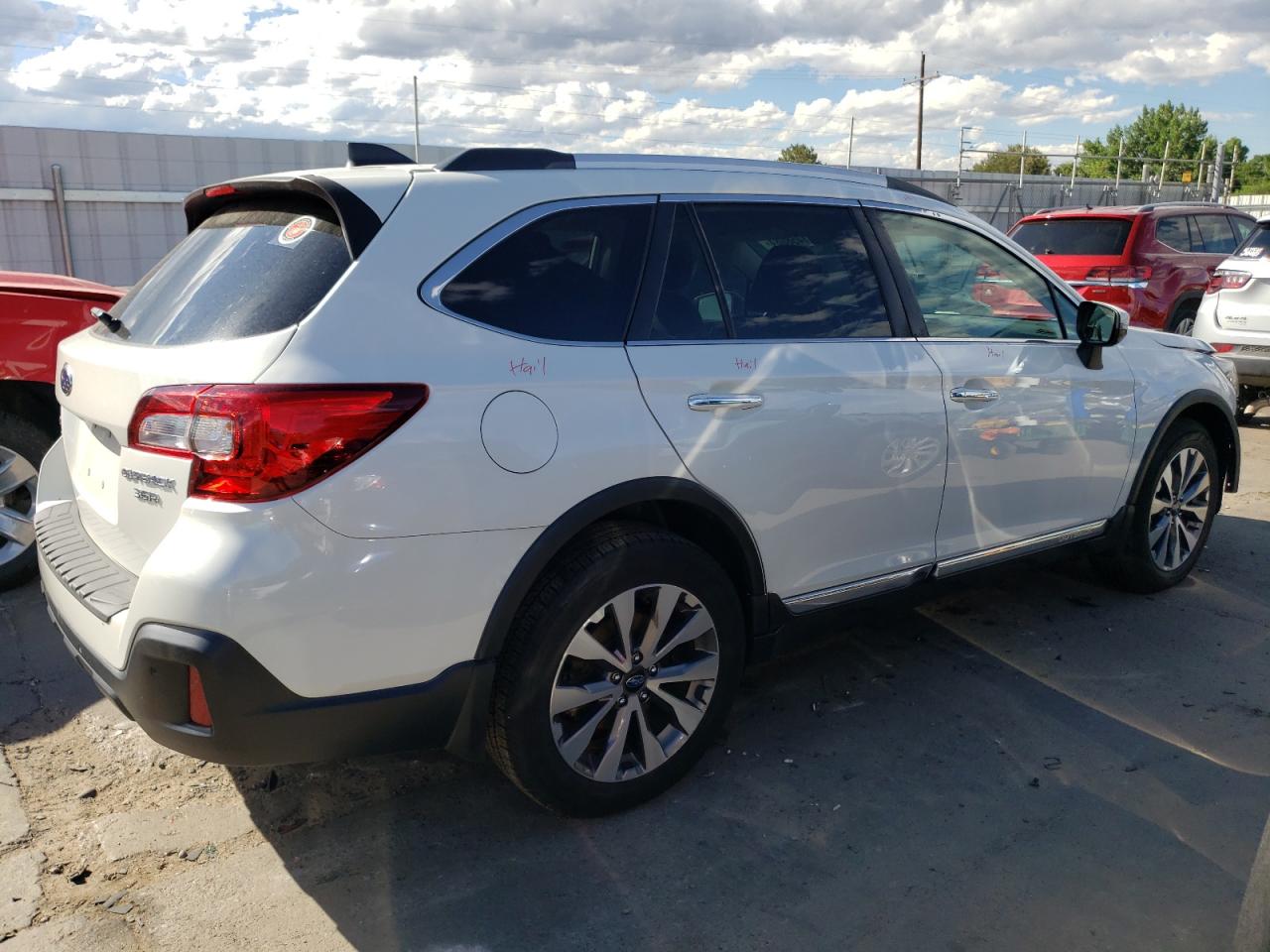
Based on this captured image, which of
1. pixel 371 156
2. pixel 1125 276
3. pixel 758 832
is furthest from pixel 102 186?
pixel 758 832

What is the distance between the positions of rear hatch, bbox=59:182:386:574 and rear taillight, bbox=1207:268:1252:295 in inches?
A: 342

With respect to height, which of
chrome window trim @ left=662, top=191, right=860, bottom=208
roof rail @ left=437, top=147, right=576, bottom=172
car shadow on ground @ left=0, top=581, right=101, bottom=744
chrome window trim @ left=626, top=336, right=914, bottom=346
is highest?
roof rail @ left=437, top=147, right=576, bottom=172

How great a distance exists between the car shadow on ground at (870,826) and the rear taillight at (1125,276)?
699 cm

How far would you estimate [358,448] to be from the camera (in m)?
2.36

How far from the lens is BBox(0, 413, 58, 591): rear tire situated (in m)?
4.62

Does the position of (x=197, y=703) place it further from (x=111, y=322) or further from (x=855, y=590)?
(x=855, y=590)

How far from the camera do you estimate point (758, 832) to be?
2.99m

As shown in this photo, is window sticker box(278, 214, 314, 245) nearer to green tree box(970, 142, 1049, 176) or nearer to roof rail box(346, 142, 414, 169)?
roof rail box(346, 142, 414, 169)

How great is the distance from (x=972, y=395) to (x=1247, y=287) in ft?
21.8

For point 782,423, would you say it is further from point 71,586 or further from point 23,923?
point 23,923

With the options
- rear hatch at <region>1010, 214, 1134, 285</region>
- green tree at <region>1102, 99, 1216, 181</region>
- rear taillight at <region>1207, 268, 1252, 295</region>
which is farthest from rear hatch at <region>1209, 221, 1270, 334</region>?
green tree at <region>1102, 99, 1216, 181</region>

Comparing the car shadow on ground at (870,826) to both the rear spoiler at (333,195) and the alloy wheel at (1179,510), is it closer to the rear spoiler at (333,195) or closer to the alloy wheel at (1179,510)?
the alloy wheel at (1179,510)

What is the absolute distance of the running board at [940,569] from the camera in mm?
3422

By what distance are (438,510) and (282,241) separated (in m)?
0.85
